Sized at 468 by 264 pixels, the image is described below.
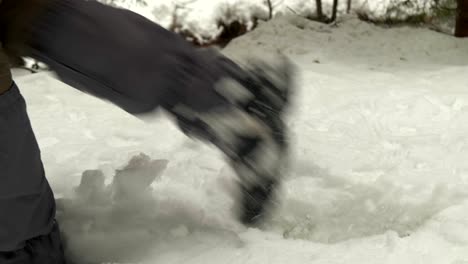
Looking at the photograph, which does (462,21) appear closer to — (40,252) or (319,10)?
(319,10)

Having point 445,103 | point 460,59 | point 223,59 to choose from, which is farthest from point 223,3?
point 223,59

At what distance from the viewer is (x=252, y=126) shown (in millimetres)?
1308

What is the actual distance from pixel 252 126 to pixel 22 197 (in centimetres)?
54

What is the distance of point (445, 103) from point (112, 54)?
5.38ft

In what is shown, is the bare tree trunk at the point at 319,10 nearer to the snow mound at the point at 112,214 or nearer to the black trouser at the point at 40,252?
the snow mound at the point at 112,214

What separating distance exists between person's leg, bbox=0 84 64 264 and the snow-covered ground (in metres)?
0.16

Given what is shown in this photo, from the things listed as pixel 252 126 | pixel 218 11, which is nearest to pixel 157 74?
pixel 252 126

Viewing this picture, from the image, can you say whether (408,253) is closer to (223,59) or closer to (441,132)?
(223,59)

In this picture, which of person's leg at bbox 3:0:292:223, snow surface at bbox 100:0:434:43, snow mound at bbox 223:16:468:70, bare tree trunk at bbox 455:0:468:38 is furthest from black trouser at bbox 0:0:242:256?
snow surface at bbox 100:0:434:43

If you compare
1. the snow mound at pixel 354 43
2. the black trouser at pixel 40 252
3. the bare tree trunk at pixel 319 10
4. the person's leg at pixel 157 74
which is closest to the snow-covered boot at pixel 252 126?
the person's leg at pixel 157 74

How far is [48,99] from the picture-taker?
2.66m

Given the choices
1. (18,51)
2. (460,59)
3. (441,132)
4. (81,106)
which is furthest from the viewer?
(460,59)

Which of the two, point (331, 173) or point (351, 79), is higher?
point (331, 173)

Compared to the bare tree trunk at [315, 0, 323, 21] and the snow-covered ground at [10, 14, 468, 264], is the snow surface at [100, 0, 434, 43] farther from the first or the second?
the snow-covered ground at [10, 14, 468, 264]
